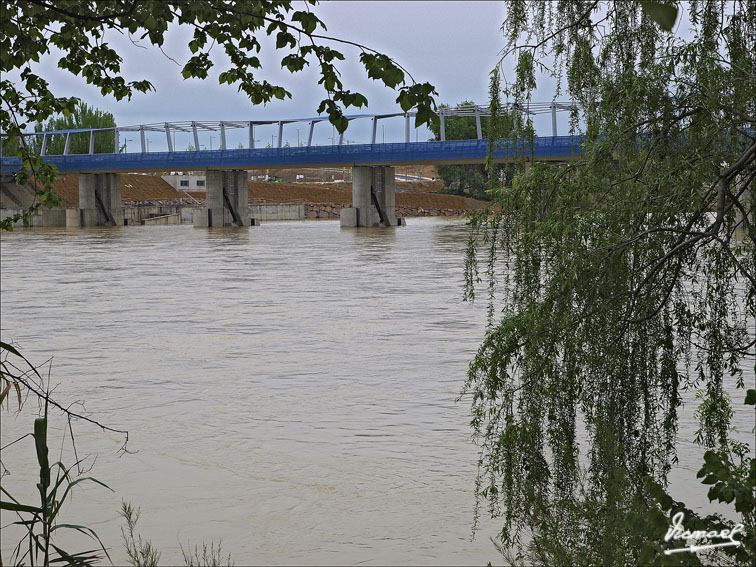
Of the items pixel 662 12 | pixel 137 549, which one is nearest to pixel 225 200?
pixel 137 549

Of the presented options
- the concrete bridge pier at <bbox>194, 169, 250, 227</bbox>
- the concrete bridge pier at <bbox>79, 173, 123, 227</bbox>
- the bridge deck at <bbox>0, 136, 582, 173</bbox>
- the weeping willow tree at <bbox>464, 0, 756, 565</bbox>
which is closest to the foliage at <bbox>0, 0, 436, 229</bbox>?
the weeping willow tree at <bbox>464, 0, 756, 565</bbox>

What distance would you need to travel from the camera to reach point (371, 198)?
74.4 meters

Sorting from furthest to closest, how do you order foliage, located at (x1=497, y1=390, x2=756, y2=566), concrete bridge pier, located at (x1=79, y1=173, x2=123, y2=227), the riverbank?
the riverbank < concrete bridge pier, located at (x1=79, y1=173, x2=123, y2=227) < foliage, located at (x1=497, y1=390, x2=756, y2=566)

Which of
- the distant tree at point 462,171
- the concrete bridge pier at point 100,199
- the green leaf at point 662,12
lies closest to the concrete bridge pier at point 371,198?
the concrete bridge pier at point 100,199

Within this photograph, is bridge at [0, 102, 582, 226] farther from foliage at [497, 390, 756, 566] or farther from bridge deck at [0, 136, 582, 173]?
foliage at [497, 390, 756, 566]

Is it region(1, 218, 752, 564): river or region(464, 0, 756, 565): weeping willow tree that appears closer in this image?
region(464, 0, 756, 565): weeping willow tree

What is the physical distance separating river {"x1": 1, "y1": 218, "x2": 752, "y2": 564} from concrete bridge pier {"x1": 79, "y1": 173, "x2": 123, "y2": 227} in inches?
2535

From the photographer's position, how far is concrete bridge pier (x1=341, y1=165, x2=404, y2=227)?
241 ft

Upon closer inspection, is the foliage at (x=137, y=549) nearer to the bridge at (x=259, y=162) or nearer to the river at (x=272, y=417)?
the river at (x=272, y=417)

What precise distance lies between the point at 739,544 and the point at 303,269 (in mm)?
27072

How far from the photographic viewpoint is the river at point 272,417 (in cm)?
666

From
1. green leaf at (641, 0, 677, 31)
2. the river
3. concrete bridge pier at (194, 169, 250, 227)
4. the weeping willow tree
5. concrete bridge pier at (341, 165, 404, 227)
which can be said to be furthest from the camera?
concrete bridge pier at (194, 169, 250, 227)

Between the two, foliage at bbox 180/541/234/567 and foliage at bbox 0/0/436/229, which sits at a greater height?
foliage at bbox 0/0/436/229

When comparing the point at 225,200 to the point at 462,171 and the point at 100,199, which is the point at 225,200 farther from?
the point at 462,171
